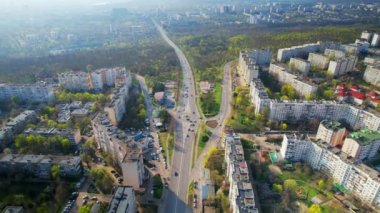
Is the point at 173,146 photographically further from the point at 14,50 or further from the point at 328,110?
the point at 14,50

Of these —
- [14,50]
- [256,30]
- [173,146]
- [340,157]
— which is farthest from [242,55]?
[14,50]

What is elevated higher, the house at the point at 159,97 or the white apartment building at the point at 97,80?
the white apartment building at the point at 97,80

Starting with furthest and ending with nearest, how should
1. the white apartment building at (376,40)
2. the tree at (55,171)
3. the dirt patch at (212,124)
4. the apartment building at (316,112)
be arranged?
1. the white apartment building at (376,40)
2. the dirt patch at (212,124)
3. the apartment building at (316,112)
4. the tree at (55,171)

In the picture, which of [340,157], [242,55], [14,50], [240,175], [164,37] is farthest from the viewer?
[164,37]

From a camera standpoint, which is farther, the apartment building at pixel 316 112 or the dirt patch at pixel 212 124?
the dirt patch at pixel 212 124

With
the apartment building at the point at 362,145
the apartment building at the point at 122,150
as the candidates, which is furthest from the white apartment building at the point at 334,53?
the apartment building at the point at 122,150

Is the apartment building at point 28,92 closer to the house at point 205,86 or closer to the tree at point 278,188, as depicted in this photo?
the house at point 205,86

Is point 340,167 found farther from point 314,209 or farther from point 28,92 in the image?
point 28,92
